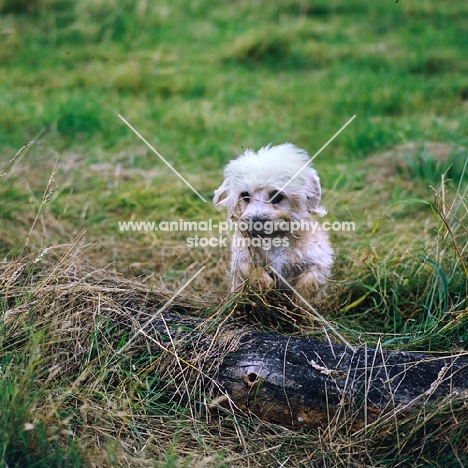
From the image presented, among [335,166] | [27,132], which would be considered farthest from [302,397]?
[27,132]

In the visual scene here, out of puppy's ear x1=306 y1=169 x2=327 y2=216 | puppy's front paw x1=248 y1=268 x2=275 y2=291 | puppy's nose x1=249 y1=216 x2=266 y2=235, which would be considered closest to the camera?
puppy's front paw x1=248 y1=268 x2=275 y2=291

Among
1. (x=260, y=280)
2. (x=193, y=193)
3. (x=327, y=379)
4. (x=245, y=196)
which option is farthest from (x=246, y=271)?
(x=193, y=193)

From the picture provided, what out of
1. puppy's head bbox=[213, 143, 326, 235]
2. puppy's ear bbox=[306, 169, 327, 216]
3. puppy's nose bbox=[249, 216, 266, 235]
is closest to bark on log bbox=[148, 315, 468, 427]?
puppy's nose bbox=[249, 216, 266, 235]

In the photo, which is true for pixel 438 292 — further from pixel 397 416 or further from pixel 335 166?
pixel 335 166

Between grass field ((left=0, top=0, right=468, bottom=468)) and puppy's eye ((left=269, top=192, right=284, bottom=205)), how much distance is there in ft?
1.86

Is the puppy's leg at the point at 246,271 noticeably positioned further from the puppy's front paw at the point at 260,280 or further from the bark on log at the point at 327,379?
the bark on log at the point at 327,379

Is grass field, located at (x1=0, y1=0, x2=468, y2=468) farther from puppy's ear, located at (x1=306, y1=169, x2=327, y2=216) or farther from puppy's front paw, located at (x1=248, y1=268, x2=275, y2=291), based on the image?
puppy's ear, located at (x1=306, y1=169, x2=327, y2=216)

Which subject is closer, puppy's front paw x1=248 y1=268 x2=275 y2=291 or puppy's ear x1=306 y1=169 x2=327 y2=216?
puppy's front paw x1=248 y1=268 x2=275 y2=291

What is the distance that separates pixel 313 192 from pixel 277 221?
0.37 meters

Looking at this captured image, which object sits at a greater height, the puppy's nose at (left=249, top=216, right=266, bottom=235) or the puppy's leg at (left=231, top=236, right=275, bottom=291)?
the puppy's nose at (left=249, top=216, right=266, bottom=235)

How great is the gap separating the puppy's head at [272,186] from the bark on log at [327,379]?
85cm

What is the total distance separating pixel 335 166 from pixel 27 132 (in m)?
2.98

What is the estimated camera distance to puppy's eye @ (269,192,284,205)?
362 cm

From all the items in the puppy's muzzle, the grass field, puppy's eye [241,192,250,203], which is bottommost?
the grass field
